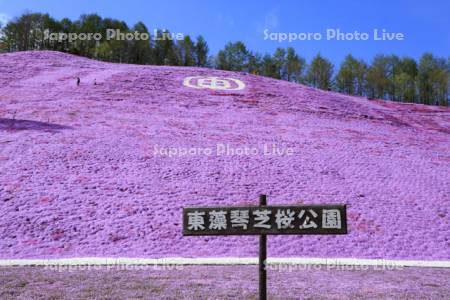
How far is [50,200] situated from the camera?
10.5 meters

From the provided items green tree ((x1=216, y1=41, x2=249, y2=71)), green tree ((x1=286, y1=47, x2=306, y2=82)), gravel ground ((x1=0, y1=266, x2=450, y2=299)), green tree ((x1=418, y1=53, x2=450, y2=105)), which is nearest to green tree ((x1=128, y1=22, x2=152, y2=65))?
green tree ((x1=216, y1=41, x2=249, y2=71))

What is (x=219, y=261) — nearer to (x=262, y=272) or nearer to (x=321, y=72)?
(x=262, y=272)

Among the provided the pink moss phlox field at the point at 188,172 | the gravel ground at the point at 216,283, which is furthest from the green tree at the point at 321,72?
the gravel ground at the point at 216,283

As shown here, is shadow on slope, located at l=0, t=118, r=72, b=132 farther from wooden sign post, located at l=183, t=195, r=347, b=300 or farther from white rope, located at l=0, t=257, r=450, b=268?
wooden sign post, located at l=183, t=195, r=347, b=300

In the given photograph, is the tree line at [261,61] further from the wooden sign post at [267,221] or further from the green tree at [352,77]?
the wooden sign post at [267,221]

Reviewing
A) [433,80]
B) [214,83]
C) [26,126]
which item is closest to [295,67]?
[433,80]

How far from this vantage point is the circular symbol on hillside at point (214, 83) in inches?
1117

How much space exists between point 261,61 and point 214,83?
104 ft

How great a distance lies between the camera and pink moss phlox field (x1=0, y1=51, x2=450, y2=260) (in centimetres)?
923

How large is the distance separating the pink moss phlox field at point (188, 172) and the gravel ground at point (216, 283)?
Result: 1437 mm

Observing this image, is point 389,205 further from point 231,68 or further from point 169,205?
point 231,68

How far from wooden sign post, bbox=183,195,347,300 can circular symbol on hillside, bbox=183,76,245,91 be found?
2312 cm

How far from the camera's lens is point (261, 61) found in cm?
5984

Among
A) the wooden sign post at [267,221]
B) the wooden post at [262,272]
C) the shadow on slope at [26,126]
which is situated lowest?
the wooden post at [262,272]
